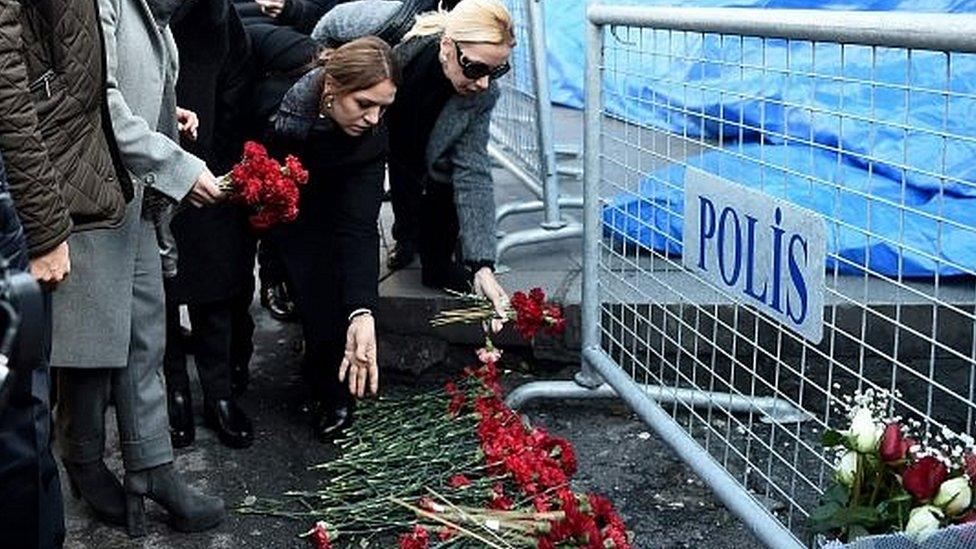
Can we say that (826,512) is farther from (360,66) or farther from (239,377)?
(239,377)

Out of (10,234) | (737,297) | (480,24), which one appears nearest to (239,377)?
(480,24)

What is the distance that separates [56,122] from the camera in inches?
112

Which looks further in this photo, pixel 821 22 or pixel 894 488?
pixel 821 22

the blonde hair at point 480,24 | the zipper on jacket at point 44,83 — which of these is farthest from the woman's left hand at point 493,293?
the zipper on jacket at point 44,83

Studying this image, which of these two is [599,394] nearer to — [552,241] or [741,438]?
[741,438]

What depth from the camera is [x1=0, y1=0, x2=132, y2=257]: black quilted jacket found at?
2.55m

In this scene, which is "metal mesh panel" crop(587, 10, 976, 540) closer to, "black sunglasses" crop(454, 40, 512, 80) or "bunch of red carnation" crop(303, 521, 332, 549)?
"black sunglasses" crop(454, 40, 512, 80)

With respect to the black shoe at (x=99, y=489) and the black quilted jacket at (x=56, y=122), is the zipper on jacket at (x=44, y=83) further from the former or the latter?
the black shoe at (x=99, y=489)

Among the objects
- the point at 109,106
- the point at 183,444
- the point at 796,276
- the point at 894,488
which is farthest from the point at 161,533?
the point at 894,488

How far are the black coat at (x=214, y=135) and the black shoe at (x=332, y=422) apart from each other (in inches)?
17.7

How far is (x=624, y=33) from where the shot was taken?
154 inches

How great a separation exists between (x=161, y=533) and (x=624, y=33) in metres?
1.81

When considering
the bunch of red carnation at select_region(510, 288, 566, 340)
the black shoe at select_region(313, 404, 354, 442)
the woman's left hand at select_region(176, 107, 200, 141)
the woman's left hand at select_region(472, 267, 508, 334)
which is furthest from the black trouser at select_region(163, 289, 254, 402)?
the bunch of red carnation at select_region(510, 288, 566, 340)

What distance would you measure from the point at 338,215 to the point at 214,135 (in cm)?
43
